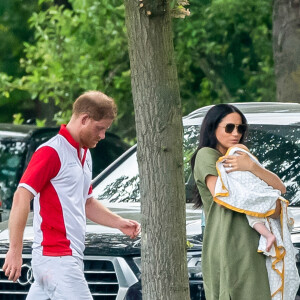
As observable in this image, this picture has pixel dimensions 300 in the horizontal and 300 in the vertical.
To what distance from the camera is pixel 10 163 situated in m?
10.9

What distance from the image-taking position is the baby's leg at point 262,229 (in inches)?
211

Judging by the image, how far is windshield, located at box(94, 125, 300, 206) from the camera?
6.86m

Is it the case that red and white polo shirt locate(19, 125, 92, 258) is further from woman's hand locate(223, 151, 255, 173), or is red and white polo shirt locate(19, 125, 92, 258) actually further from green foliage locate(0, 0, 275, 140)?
green foliage locate(0, 0, 275, 140)

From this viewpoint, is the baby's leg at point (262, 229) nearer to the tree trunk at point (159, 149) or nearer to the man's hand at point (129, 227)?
the tree trunk at point (159, 149)

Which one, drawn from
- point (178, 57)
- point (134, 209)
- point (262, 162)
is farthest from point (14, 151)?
point (178, 57)

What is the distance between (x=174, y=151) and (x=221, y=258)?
1.93ft

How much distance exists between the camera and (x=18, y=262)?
5.20m

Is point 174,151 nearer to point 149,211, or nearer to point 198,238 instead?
point 149,211

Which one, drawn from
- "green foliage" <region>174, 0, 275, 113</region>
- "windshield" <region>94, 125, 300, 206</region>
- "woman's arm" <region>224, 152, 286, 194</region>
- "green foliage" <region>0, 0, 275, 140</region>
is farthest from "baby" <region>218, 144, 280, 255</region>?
"green foliage" <region>174, 0, 275, 113</region>

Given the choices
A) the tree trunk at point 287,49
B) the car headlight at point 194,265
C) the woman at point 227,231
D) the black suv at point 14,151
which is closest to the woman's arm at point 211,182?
the woman at point 227,231

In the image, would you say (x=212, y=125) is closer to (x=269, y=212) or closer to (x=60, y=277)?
(x=269, y=212)

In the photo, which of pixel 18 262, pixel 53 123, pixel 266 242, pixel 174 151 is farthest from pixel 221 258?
pixel 53 123

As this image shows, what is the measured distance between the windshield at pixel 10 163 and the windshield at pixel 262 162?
319 centimetres

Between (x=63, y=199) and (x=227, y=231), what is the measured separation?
0.81 meters
